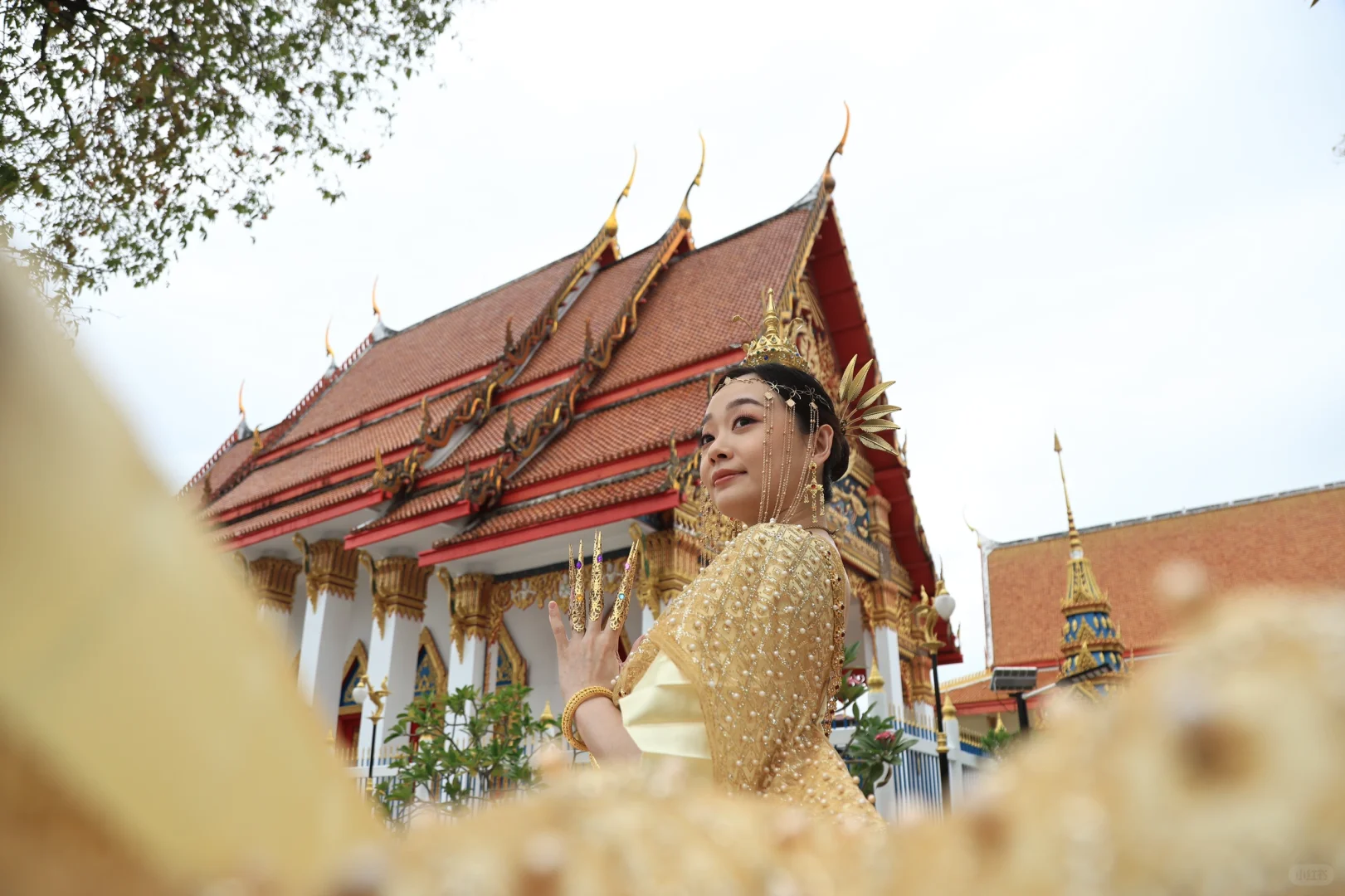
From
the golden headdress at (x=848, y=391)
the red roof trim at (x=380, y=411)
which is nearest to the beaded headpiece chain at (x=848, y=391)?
the golden headdress at (x=848, y=391)

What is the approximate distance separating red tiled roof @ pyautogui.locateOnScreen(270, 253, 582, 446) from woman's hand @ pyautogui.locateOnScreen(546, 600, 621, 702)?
9.51m

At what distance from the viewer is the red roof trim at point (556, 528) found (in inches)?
255

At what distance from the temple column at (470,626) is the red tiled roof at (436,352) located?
338 centimetres

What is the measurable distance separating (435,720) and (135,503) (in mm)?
6744

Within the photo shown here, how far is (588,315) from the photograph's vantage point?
36.1ft

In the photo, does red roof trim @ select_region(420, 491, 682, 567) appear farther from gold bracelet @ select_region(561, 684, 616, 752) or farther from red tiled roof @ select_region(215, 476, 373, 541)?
gold bracelet @ select_region(561, 684, 616, 752)

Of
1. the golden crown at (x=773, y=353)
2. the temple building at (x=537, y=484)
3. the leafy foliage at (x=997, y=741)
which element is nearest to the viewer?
the golden crown at (x=773, y=353)

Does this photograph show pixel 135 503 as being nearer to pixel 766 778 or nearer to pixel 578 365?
pixel 766 778

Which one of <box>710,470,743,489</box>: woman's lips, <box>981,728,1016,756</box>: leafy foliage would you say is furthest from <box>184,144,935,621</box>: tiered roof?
<box>710,470,743,489</box>: woman's lips

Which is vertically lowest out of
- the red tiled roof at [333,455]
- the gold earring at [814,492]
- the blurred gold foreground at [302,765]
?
the blurred gold foreground at [302,765]

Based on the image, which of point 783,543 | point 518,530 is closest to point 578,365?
point 518,530

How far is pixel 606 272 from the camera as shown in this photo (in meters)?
12.3

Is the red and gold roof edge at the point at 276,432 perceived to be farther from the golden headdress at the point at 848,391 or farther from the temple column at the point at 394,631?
the golden headdress at the point at 848,391

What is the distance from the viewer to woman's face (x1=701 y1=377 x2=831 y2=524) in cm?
177
